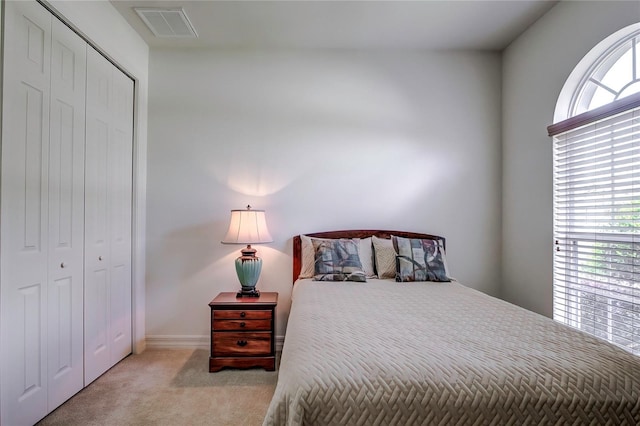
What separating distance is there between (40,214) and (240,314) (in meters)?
1.43

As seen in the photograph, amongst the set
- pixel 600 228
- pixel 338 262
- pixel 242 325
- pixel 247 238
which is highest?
pixel 600 228

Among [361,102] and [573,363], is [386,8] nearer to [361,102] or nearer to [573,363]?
[361,102]

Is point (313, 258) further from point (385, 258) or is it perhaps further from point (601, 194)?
point (601, 194)

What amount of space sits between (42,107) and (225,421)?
2.08 metres

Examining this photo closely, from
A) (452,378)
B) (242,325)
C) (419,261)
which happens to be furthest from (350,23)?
(452,378)

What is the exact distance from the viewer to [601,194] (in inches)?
88.6

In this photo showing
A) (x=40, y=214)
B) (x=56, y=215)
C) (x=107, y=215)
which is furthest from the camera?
(x=107, y=215)

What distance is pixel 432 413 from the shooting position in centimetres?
114

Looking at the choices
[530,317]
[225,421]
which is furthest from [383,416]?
[225,421]

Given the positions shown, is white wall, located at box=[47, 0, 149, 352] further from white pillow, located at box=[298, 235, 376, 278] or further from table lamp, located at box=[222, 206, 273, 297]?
white pillow, located at box=[298, 235, 376, 278]

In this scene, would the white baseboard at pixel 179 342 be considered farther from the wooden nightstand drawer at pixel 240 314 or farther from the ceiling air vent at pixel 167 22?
the ceiling air vent at pixel 167 22

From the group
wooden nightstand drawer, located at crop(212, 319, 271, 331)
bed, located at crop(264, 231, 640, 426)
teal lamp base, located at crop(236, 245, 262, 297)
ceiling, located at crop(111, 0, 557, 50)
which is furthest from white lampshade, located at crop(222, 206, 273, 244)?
ceiling, located at crop(111, 0, 557, 50)

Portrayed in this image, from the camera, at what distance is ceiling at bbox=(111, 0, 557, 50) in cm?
259

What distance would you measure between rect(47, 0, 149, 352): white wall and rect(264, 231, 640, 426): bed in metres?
2.08
